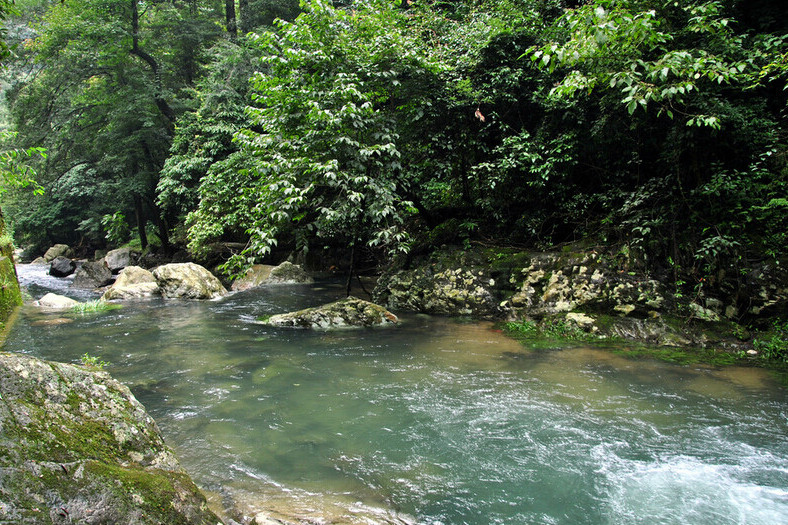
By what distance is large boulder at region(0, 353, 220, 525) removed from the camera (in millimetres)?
1809

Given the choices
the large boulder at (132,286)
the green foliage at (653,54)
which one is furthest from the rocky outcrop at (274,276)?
the green foliage at (653,54)

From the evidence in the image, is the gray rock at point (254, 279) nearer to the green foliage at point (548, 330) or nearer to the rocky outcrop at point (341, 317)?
the rocky outcrop at point (341, 317)

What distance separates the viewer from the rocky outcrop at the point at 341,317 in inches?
314

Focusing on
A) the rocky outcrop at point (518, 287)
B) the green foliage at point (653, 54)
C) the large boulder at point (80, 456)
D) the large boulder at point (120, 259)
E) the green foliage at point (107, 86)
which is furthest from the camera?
the large boulder at point (120, 259)

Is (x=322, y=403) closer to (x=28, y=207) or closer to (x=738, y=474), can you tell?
(x=738, y=474)

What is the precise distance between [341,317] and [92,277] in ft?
44.6

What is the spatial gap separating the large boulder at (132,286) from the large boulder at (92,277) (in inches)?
170

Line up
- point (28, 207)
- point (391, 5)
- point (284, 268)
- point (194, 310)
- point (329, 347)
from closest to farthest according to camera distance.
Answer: point (329, 347) → point (391, 5) → point (194, 310) → point (284, 268) → point (28, 207)

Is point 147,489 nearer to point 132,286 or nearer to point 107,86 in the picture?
point 132,286

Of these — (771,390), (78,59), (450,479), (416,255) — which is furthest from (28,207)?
(771,390)

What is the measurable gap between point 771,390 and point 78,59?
21115 millimetres

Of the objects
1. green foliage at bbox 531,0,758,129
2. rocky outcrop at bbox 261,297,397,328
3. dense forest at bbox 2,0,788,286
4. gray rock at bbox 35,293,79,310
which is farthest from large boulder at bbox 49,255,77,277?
green foliage at bbox 531,0,758,129

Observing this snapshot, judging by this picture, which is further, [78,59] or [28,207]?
[28,207]

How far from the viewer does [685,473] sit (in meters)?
3.21
